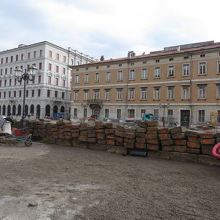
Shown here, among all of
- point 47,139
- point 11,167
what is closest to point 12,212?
point 11,167

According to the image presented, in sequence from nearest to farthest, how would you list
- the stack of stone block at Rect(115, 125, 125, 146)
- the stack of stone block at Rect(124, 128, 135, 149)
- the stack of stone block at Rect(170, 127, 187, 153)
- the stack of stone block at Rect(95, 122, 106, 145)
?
the stack of stone block at Rect(170, 127, 187, 153) → the stack of stone block at Rect(124, 128, 135, 149) → the stack of stone block at Rect(115, 125, 125, 146) → the stack of stone block at Rect(95, 122, 106, 145)

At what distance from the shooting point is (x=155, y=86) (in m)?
29.8

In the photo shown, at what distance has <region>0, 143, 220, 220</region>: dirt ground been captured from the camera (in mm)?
3123

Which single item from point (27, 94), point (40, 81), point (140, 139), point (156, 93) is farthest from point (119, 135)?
point (27, 94)

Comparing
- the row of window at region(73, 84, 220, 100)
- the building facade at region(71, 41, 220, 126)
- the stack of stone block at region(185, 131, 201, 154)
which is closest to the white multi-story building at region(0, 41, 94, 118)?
the building facade at region(71, 41, 220, 126)

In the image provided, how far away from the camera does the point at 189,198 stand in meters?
3.78

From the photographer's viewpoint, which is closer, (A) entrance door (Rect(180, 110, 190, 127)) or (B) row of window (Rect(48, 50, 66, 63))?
(A) entrance door (Rect(180, 110, 190, 127))

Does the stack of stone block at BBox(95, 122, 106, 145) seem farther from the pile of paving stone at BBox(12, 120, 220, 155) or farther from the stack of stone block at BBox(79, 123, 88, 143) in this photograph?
the stack of stone block at BBox(79, 123, 88, 143)

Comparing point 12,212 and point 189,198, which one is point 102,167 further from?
point 12,212

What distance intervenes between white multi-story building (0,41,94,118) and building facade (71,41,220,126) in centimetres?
1161

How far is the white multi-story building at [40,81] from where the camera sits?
45500 mm

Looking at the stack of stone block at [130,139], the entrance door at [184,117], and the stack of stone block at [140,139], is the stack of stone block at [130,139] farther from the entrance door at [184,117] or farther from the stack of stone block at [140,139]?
the entrance door at [184,117]

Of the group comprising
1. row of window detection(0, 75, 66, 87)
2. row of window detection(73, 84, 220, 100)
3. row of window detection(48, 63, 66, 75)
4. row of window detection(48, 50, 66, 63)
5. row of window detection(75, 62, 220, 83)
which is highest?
row of window detection(48, 50, 66, 63)

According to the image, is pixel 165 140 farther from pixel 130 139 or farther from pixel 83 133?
pixel 83 133
